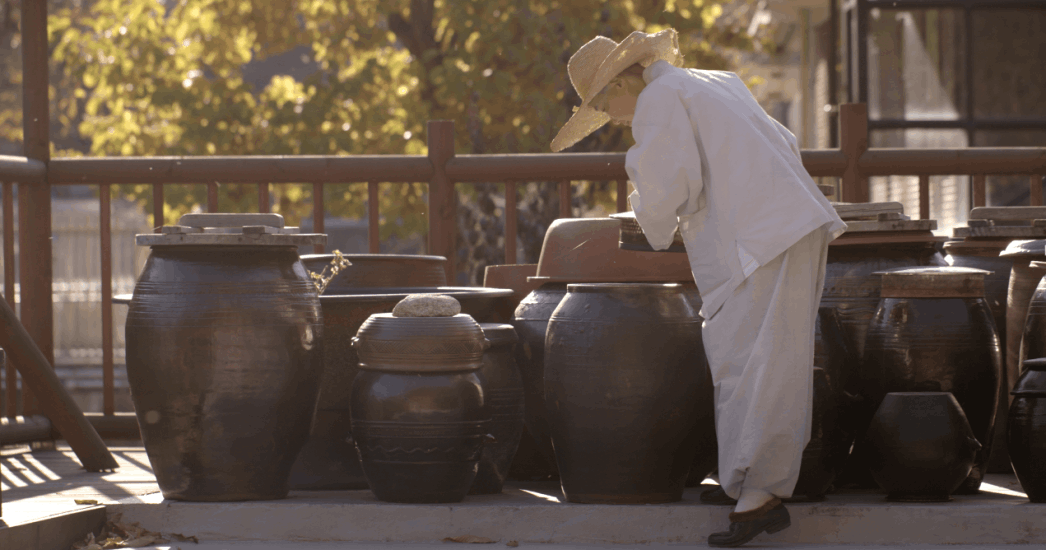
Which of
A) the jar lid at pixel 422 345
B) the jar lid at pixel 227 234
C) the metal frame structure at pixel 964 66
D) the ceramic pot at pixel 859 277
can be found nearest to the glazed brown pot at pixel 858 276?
the ceramic pot at pixel 859 277

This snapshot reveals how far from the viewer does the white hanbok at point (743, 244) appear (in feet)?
12.0

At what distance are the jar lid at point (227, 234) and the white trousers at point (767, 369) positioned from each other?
1.48 metres

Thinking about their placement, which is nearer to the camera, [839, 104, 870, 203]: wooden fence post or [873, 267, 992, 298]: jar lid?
[873, 267, 992, 298]: jar lid

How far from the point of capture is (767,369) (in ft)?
12.0

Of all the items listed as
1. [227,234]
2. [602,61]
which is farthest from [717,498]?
[227,234]

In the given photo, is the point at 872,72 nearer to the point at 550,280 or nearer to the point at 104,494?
the point at 550,280

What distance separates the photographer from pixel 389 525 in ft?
12.6

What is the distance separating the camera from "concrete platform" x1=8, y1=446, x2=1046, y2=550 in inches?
149

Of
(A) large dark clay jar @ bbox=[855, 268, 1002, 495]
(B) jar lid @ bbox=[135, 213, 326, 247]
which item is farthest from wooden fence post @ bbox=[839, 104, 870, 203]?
(B) jar lid @ bbox=[135, 213, 326, 247]

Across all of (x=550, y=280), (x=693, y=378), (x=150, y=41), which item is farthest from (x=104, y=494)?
(x=150, y=41)

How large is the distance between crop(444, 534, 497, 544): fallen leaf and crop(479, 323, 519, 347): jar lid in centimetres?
70

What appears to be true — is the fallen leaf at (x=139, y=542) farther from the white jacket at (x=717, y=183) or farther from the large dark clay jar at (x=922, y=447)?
the large dark clay jar at (x=922, y=447)

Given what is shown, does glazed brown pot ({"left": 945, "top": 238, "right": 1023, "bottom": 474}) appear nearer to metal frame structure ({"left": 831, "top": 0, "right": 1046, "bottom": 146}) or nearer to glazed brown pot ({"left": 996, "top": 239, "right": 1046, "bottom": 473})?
glazed brown pot ({"left": 996, "top": 239, "right": 1046, "bottom": 473})

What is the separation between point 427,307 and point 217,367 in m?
0.73
